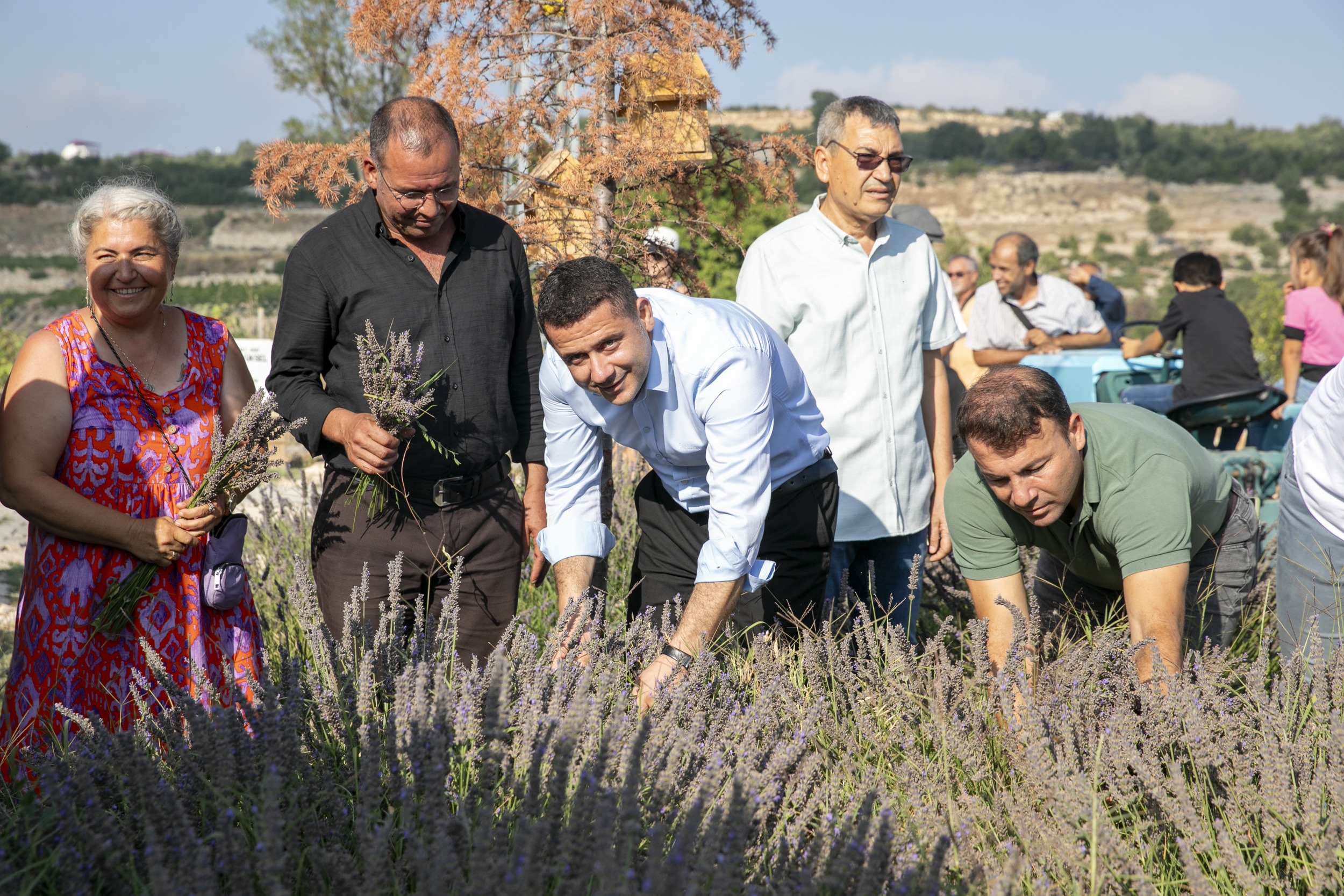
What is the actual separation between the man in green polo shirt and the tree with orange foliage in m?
1.81

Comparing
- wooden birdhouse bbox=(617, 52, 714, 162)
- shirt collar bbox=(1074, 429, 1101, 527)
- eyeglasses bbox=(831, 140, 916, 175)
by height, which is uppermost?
wooden birdhouse bbox=(617, 52, 714, 162)

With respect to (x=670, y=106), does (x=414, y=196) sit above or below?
below

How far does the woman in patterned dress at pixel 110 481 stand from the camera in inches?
97.3

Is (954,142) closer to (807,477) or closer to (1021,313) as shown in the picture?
(1021,313)

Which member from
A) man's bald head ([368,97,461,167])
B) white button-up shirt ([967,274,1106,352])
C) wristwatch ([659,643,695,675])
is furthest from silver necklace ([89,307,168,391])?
white button-up shirt ([967,274,1106,352])

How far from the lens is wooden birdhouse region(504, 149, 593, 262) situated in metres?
4.06

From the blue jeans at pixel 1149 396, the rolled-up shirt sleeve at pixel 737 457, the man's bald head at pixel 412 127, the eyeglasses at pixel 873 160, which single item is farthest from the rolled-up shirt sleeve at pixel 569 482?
the blue jeans at pixel 1149 396

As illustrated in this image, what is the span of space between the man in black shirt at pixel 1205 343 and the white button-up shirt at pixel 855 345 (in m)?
3.63

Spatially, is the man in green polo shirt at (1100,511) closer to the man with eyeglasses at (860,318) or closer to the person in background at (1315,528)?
the person in background at (1315,528)

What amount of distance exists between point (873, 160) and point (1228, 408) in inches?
144

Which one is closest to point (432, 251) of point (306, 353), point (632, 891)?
point (306, 353)

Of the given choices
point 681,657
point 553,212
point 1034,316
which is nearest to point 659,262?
point 553,212

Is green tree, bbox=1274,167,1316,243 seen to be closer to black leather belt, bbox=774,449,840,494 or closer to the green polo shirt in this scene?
the green polo shirt

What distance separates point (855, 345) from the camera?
3.41m
